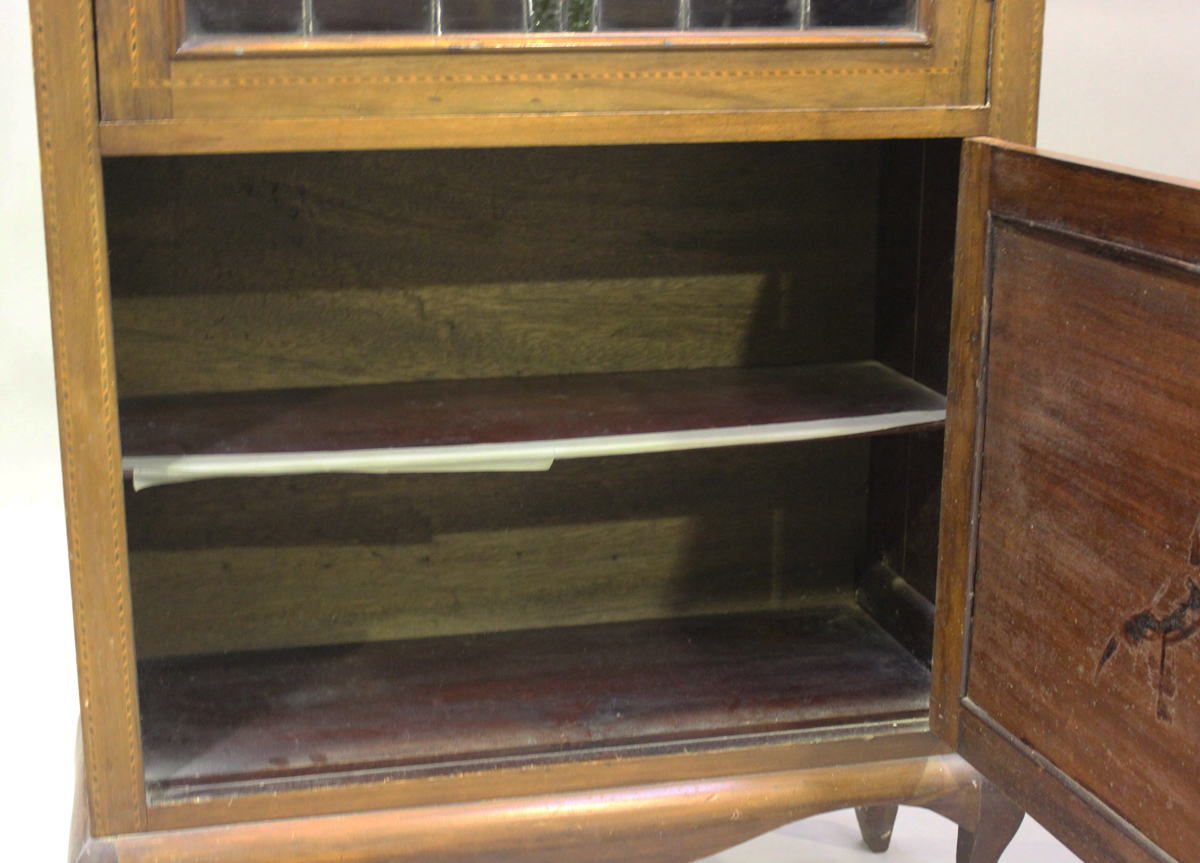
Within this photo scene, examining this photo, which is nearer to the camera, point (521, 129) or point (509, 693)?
point (521, 129)

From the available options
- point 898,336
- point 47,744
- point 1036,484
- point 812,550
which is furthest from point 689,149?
point 47,744

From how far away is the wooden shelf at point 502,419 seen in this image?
1.35m

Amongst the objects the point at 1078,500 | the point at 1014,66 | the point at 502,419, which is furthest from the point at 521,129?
the point at 1078,500

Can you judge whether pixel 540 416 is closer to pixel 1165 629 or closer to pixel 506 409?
pixel 506 409

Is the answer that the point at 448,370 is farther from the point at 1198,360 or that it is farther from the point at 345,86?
the point at 1198,360

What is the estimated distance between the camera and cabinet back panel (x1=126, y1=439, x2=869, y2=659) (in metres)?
1.73

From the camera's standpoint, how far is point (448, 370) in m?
1.74

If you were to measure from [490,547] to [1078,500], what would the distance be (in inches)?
33.7

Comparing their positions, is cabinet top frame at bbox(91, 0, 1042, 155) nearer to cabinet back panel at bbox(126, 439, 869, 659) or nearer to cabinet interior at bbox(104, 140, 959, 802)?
cabinet interior at bbox(104, 140, 959, 802)

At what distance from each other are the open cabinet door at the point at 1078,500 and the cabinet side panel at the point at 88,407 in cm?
79

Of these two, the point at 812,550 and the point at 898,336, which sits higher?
the point at 898,336

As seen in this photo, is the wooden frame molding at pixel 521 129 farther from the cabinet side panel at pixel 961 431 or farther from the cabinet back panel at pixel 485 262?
the cabinet back panel at pixel 485 262

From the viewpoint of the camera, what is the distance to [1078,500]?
116 centimetres

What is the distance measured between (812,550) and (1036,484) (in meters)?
0.68
